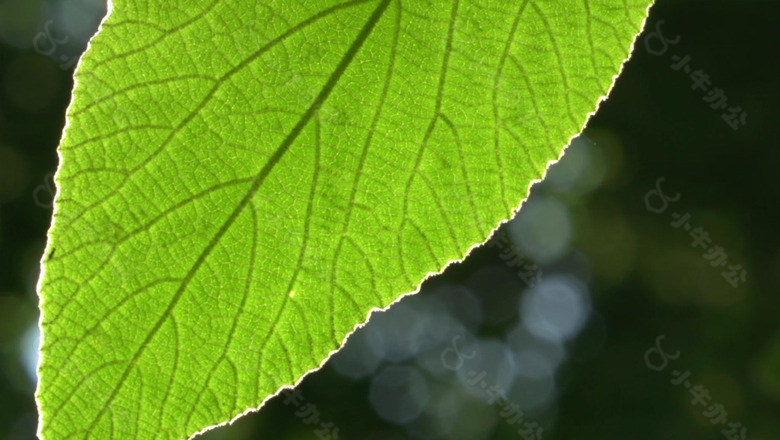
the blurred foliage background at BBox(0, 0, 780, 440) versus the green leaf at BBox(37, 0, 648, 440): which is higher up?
the blurred foliage background at BBox(0, 0, 780, 440)

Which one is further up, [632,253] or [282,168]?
[632,253]

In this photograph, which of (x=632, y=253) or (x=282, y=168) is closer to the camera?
(x=282, y=168)

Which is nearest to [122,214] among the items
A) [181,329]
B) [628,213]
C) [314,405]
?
[181,329]

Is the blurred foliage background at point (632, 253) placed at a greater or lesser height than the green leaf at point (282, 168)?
greater

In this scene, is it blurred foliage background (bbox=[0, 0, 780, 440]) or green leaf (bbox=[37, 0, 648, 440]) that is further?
blurred foliage background (bbox=[0, 0, 780, 440])
